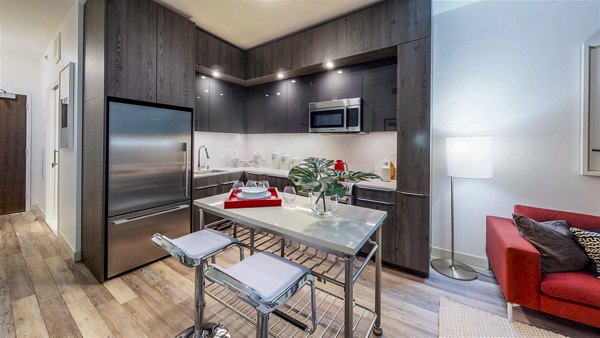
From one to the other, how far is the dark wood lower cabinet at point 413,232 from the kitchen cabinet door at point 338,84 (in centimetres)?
144

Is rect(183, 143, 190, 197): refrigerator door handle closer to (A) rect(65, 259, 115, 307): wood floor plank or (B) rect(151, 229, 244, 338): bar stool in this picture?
(A) rect(65, 259, 115, 307): wood floor plank

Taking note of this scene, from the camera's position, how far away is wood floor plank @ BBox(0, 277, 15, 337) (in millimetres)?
1684

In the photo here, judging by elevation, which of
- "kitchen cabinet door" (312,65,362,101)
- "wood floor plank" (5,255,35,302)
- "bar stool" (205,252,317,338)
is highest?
"kitchen cabinet door" (312,65,362,101)

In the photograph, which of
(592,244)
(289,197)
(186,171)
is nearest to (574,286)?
(592,244)

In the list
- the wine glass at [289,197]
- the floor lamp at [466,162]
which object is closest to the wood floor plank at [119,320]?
the wine glass at [289,197]

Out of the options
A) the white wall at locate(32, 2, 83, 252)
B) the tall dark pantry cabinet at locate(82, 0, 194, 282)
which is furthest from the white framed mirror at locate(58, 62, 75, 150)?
the tall dark pantry cabinet at locate(82, 0, 194, 282)

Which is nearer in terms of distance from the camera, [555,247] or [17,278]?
[555,247]

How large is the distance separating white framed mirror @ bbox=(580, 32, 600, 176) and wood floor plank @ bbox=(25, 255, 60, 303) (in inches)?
187

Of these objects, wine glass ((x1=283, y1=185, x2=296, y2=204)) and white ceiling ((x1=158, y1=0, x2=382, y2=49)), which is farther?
white ceiling ((x1=158, y1=0, x2=382, y2=49))

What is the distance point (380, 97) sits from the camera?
287 cm

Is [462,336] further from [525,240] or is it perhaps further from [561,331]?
[525,240]

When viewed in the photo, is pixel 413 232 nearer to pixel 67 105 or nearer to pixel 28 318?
pixel 28 318

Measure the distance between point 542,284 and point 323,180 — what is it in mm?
1727

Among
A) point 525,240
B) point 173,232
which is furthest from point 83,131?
point 525,240
